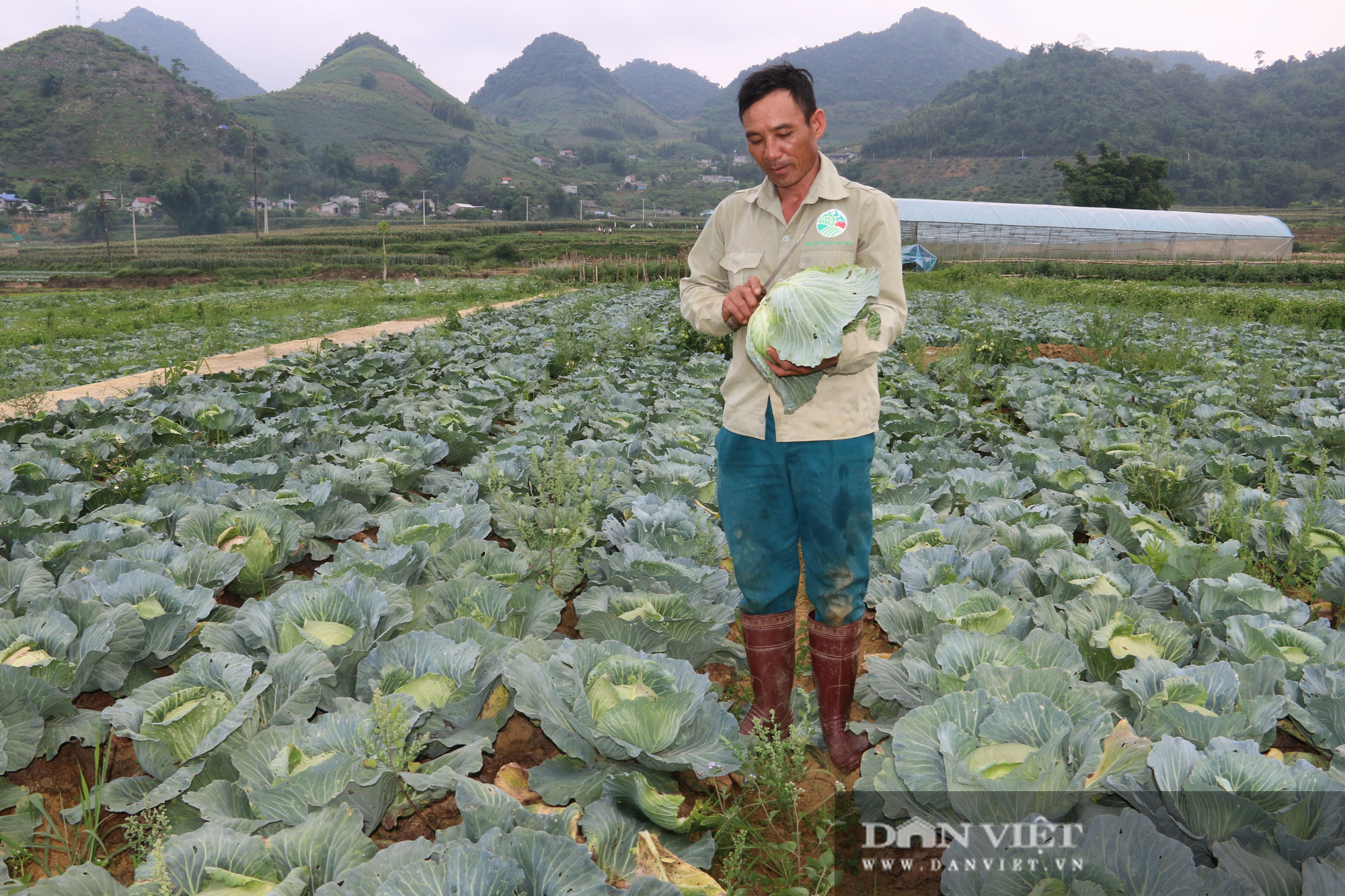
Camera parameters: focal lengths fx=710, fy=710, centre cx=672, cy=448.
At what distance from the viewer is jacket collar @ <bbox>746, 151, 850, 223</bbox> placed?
2186 mm

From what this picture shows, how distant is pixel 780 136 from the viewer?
2.12 metres

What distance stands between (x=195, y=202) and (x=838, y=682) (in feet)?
356

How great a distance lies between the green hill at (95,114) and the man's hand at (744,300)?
394ft

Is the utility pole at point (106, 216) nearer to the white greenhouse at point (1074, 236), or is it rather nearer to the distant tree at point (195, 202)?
the distant tree at point (195, 202)

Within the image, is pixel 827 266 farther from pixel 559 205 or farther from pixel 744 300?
pixel 559 205

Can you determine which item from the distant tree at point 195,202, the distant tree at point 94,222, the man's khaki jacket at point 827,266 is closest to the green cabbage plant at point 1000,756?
the man's khaki jacket at point 827,266

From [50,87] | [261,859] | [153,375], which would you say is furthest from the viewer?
[50,87]

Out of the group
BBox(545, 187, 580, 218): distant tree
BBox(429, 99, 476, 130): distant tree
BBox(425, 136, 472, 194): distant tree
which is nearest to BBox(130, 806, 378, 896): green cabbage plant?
BBox(545, 187, 580, 218): distant tree

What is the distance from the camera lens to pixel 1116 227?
41.5m

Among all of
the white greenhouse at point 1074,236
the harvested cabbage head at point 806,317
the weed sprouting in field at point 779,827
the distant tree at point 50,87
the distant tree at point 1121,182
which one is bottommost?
the weed sprouting in field at point 779,827

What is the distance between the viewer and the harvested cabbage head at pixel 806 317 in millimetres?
1953

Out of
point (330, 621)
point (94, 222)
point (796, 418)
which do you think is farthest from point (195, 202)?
point (796, 418)

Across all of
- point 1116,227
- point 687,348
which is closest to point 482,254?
point 1116,227

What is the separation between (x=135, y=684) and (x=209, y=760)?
0.79 m
